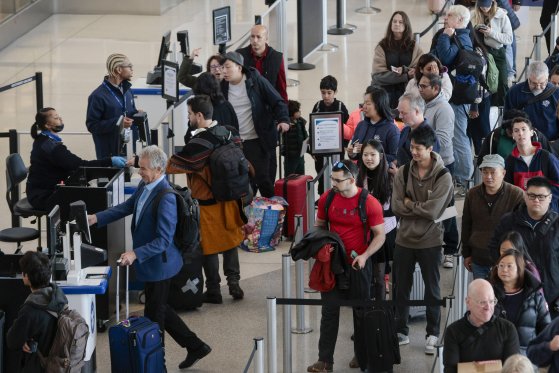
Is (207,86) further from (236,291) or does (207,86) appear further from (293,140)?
(236,291)

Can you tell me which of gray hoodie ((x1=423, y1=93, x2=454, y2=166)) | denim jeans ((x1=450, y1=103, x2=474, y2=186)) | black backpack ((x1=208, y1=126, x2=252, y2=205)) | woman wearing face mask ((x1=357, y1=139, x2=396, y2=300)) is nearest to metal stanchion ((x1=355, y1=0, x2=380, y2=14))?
denim jeans ((x1=450, y1=103, x2=474, y2=186))

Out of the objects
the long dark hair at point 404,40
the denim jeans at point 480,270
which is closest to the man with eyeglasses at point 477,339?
the denim jeans at point 480,270

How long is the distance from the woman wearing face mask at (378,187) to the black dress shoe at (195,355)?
4.56 ft

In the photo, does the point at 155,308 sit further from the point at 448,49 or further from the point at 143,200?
the point at 448,49

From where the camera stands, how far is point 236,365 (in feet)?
35.1

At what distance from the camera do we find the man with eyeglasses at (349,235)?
1015 cm

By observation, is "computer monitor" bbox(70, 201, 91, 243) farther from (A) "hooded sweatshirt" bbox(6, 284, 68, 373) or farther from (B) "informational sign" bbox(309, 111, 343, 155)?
(B) "informational sign" bbox(309, 111, 343, 155)

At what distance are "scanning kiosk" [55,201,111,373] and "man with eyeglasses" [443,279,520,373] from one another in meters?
2.72

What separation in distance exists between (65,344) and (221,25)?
683cm

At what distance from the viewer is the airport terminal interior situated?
11.0 metres

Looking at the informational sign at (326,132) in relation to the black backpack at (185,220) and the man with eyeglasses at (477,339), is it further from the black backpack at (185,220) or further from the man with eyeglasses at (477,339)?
the man with eyeglasses at (477,339)

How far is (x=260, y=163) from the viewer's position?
1342 centimetres

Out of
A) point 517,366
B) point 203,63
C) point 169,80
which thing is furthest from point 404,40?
point 203,63

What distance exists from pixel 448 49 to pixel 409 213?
4109mm
